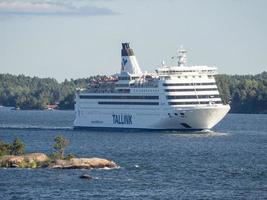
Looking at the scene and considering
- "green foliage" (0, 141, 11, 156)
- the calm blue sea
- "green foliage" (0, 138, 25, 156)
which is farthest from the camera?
"green foliage" (0, 138, 25, 156)

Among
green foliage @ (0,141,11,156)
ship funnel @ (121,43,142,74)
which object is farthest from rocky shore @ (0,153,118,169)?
ship funnel @ (121,43,142,74)

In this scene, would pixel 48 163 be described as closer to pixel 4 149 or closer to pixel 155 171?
pixel 4 149

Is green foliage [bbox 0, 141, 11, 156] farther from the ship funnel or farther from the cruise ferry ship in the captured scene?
the ship funnel

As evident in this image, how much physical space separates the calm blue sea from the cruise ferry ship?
1887 millimetres

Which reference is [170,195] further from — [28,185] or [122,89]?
[122,89]

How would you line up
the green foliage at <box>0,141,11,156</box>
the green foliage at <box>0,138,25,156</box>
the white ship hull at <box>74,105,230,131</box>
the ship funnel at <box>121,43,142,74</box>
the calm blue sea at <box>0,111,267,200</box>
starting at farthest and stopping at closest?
the ship funnel at <box>121,43,142,74</box>, the white ship hull at <box>74,105,230,131</box>, the green foliage at <box>0,138,25,156</box>, the green foliage at <box>0,141,11,156</box>, the calm blue sea at <box>0,111,267,200</box>

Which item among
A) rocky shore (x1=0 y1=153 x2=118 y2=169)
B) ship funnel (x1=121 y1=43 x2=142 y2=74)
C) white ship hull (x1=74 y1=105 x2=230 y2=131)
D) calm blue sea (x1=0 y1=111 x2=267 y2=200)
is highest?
ship funnel (x1=121 y1=43 x2=142 y2=74)

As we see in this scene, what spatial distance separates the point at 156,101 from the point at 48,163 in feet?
152

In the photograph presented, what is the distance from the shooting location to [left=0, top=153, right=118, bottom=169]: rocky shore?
98500mm

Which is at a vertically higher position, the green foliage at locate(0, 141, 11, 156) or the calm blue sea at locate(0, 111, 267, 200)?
the green foliage at locate(0, 141, 11, 156)

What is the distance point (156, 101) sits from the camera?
144 metres

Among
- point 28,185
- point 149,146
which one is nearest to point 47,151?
point 149,146

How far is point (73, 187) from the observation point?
86.8 metres

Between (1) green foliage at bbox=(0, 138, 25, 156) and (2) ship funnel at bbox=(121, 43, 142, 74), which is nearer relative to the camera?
(1) green foliage at bbox=(0, 138, 25, 156)
